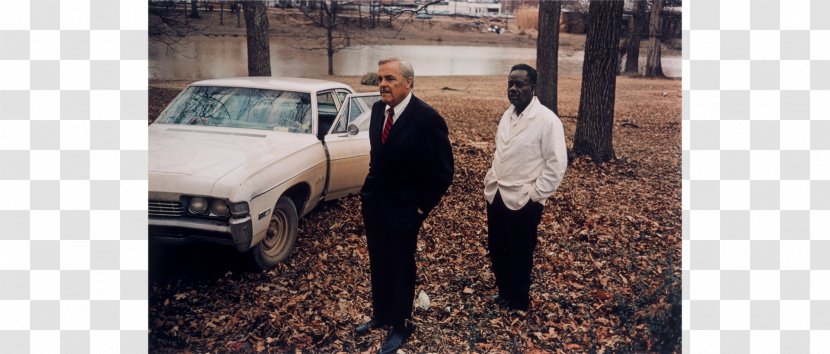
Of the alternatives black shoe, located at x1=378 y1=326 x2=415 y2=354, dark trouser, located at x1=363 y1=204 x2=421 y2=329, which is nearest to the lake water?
dark trouser, located at x1=363 y1=204 x2=421 y2=329

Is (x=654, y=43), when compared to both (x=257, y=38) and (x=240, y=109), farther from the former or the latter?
(x=240, y=109)

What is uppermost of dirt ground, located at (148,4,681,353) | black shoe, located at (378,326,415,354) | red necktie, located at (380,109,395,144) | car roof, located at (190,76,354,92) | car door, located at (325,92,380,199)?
car roof, located at (190,76,354,92)

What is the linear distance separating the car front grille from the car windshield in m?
0.88

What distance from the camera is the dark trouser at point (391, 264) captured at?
3680mm

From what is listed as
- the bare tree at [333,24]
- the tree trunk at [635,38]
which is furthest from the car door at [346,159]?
the tree trunk at [635,38]

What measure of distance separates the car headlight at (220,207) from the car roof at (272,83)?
1277mm

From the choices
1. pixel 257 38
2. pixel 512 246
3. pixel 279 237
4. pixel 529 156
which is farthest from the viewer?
pixel 257 38

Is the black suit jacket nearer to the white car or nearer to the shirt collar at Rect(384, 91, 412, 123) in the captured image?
the shirt collar at Rect(384, 91, 412, 123)

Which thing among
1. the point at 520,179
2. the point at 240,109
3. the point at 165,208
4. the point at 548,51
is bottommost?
the point at 165,208

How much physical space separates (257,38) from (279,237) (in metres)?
1.65

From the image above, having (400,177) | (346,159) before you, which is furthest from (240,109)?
(400,177)

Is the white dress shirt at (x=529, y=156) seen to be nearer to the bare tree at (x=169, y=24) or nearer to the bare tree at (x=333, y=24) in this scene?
the bare tree at (x=333, y=24)

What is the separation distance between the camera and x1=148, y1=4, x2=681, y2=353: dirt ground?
3848 mm

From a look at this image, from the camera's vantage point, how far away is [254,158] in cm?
409
